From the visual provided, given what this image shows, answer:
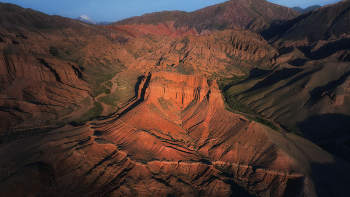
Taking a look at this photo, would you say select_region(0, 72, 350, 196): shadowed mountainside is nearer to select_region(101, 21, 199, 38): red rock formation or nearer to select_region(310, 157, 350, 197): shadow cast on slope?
select_region(310, 157, 350, 197): shadow cast on slope

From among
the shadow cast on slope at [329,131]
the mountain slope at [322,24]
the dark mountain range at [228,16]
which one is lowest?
the shadow cast on slope at [329,131]

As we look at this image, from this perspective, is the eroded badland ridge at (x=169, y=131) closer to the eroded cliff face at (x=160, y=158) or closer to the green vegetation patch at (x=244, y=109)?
the eroded cliff face at (x=160, y=158)

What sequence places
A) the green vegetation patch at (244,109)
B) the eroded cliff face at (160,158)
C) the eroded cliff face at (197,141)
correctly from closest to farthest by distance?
the eroded cliff face at (160,158) < the eroded cliff face at (197,141) < the green vegetation patch at (244,109)

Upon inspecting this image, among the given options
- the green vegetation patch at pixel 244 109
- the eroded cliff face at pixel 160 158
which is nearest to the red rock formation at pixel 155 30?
the green vegetation patch at pixel 244 109

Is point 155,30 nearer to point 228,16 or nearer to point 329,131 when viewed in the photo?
point 228,16

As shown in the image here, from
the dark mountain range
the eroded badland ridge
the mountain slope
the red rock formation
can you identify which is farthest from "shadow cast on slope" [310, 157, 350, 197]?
the dark mountain range

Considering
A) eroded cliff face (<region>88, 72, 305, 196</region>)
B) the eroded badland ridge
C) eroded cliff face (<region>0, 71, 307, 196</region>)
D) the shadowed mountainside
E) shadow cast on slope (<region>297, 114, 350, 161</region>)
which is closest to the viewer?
the shadowed mountainside

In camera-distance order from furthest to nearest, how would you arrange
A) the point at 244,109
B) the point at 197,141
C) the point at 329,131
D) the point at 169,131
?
the point at 244,109 < the point at 329,131 < the point at 169,131 < the point at 197,141

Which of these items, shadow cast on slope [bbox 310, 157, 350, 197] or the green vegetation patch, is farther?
the green vegetation patch

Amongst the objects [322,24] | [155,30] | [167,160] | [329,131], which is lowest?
[329,131]

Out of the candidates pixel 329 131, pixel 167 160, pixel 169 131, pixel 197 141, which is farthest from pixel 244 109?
pixel 167 160

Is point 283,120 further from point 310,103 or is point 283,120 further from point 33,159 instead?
point 33,159

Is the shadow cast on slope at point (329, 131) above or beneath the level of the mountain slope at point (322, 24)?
beneath

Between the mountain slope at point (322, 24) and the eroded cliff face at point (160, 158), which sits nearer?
the eroded cliff face at point (160, 158)
